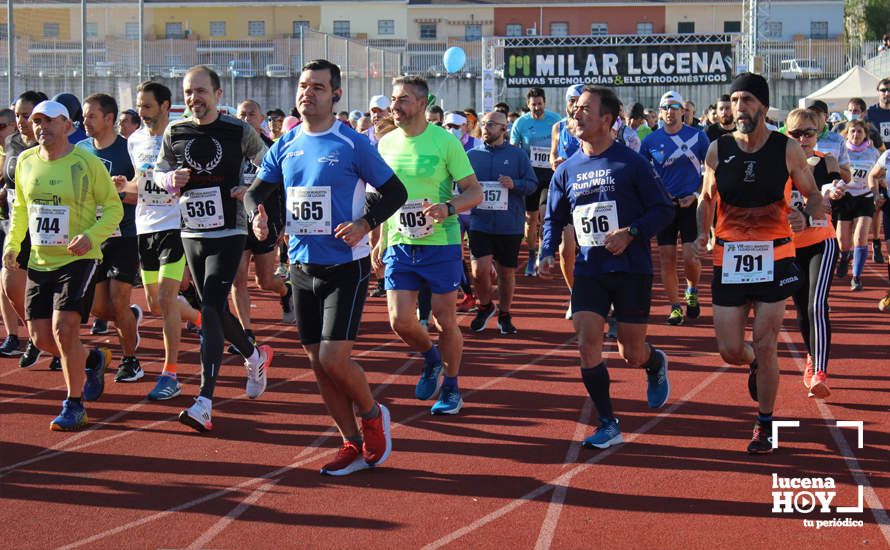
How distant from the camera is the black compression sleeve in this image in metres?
6.00

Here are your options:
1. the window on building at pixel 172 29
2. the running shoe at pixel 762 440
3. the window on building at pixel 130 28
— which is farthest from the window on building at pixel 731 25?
the running shoe at pixel 762 440

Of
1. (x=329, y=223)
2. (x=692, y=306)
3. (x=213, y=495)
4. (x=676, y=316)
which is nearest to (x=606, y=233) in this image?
(x=329, y=223)

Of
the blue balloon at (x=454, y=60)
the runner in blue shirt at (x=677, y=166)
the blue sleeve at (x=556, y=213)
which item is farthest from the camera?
the blue balloon at (x=454, y=60)

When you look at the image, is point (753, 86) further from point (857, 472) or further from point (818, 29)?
point (818, 29)

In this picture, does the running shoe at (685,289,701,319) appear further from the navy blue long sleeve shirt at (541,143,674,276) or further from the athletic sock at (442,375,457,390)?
the navy blue long sleeve shirt at (541,143,674,276)

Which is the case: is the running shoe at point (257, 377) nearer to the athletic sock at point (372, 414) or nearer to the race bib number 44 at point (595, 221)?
the athletic sock at point (372, 414)

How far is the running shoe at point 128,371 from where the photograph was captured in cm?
880

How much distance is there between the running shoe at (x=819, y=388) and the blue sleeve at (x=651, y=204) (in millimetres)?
1840

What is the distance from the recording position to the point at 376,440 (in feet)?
20.6

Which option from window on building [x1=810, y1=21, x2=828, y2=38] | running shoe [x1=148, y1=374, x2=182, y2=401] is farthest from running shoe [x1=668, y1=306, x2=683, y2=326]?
window on building [x1=810, y1=21, x2=828, y2=38]

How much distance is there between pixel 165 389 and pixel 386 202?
290 centimetres

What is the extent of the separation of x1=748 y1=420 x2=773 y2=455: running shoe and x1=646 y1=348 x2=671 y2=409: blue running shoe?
36.3 inches

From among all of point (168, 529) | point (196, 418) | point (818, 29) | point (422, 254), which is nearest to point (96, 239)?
point (196, 418)

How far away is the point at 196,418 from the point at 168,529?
5.49 ft
